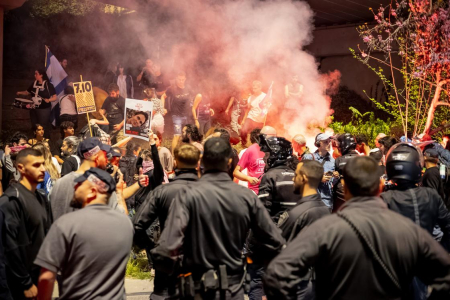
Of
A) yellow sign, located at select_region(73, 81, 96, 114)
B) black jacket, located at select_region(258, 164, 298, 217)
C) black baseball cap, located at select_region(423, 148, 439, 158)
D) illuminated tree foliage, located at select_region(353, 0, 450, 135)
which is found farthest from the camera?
illuminated tree foliage, located at select_region(353, 0, 450, 135)

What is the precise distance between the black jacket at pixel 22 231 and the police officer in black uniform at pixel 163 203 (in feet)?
2.57

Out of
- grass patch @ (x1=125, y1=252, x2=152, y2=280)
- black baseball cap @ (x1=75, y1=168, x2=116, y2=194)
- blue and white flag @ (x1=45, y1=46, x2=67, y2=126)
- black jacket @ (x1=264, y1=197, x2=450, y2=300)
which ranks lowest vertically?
grass patch @ (x1=125, y1=252, x2=152, y2=280)

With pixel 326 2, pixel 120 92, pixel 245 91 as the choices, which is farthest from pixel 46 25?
pixel 326 2

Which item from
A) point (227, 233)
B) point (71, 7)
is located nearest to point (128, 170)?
point (227, 233)

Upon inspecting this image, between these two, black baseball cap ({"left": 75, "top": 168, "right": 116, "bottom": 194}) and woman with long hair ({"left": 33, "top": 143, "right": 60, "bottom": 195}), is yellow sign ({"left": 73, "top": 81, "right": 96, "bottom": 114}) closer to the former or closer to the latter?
woman with long hair ({"left": 33, "top": 143, "right": 60, "bottom": 195})

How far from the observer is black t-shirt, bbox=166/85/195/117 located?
1600cm

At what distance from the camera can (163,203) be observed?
459 centimetres

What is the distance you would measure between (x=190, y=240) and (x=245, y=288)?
574mm

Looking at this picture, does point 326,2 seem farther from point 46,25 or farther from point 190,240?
point 190,240

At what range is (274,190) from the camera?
18.8 ft

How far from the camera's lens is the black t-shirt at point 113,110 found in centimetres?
1531

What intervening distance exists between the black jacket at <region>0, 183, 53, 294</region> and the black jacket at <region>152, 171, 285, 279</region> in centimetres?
113

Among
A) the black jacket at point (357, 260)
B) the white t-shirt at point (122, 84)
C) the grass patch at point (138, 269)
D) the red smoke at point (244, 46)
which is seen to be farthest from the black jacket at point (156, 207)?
the white t-shirt at point (122, 84)

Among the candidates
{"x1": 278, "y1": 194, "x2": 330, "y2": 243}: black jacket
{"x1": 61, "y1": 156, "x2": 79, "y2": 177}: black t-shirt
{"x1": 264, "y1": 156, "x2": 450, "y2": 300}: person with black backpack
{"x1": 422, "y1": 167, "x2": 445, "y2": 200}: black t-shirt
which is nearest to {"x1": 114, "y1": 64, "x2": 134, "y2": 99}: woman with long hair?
{"x1": 61, "y1": 156, "x2": 79, "y2": 177}: black t-shirt
